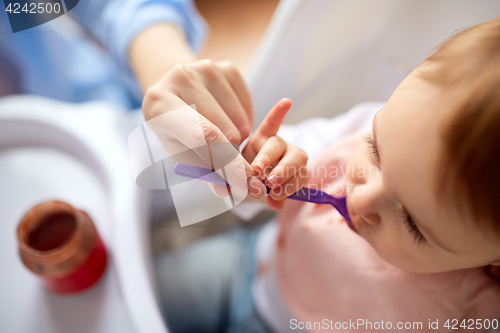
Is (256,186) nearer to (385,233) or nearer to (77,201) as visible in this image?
(385,233)

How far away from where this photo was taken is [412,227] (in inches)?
10.0

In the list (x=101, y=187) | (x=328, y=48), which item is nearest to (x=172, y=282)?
(x=101, y=187)

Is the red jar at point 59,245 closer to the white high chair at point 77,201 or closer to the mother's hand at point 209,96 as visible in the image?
the white high chair at point 77,201

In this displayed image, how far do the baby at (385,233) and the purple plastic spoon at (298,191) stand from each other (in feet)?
0.04

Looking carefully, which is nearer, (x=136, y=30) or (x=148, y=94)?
(x=148, y=94)

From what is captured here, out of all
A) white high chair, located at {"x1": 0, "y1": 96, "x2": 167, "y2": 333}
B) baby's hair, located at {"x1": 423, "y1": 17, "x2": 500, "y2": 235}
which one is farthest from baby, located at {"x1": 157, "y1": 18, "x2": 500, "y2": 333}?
white high chair, located at {"x1": 0, "y1": 96, "x2": 167, "y2": 333}

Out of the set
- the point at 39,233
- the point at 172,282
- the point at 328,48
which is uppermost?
the point at 328,48

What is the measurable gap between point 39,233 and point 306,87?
381 mm

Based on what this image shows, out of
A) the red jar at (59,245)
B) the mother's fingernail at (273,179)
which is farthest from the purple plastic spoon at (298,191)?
the red jar at (59,245)

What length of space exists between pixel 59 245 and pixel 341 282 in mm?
314

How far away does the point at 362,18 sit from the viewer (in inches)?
18.0

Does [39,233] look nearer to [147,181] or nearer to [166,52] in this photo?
[147,181]

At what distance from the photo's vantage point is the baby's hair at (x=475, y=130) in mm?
188

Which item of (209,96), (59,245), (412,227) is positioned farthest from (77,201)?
(412,227)
